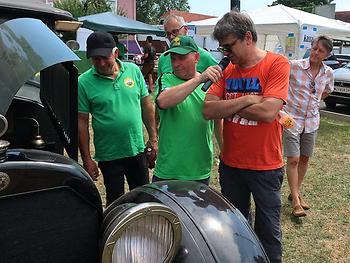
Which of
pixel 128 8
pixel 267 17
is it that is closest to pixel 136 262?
pixel 267 17

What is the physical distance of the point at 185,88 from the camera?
2.62m

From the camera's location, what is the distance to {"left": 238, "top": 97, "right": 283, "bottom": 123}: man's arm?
255 centimetres

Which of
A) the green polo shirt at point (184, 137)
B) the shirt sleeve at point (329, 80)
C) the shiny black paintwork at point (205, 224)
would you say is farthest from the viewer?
the shirt sleeve at point (329, 80)

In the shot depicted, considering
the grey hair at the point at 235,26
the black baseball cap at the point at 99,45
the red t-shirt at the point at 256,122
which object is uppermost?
the grey hair at the point at 235,26

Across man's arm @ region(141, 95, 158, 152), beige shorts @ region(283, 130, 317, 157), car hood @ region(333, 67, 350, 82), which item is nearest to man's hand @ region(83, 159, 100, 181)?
man's arm @ region(141, 95, 158, 152)

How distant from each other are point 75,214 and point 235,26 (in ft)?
5.07

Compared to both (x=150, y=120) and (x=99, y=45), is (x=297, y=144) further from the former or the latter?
(x=99, y=45)

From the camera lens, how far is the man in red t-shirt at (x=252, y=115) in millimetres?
2586

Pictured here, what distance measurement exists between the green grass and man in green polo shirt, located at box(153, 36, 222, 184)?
51.8 inches

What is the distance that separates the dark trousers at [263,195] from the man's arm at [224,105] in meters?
0.41

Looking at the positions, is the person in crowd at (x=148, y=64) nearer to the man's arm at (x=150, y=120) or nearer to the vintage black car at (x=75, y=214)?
the man's arm at (x=150, y=120)

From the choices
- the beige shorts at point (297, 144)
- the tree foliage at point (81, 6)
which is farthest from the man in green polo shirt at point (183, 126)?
the tree foliage at point (81, 6)

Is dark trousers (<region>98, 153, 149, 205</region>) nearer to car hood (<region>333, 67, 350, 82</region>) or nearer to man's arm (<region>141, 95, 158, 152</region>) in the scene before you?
man's arm (<region>141, 95, 158, 152</region>)

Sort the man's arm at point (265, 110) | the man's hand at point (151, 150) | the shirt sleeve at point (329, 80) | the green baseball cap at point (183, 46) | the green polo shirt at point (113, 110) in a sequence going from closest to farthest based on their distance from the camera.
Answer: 1. the man's arm at point (265, 110)
2. the green baseball cap at point (183, 46)
3. the green polo shirt at point (113, 110)
4. the man's hand at point (151, 150)
5. the shirt sleeve at point (329, 80)
